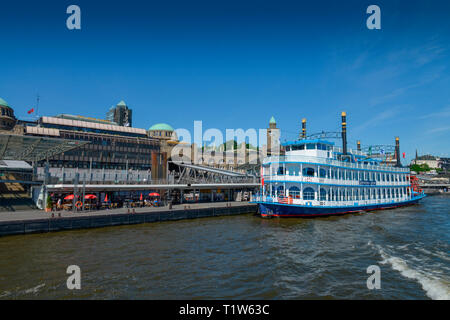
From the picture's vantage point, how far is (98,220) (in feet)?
105

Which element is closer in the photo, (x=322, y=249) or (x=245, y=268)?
(x=245, y=268)

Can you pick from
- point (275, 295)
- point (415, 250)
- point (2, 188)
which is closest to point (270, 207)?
point (415, 250)

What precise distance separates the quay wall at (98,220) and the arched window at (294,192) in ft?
36.2

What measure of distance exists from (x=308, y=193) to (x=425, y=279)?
25462 millimetres

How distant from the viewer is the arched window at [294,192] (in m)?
41.3

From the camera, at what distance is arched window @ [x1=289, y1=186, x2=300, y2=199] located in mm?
41259

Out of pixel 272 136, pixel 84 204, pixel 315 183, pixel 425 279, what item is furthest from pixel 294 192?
pixel 272 136

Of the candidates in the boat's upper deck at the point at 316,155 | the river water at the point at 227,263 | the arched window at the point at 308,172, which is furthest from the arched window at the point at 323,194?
the river water at the point at 227,263

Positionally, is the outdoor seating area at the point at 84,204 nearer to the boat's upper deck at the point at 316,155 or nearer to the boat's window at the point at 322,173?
the boat's upper deck at the point at 316,155

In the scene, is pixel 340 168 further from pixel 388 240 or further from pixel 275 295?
pixel 275 295

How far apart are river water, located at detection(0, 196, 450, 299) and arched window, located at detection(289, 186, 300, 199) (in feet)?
31.2

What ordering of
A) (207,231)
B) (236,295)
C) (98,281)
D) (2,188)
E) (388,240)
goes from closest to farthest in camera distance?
(236,295) → (98,281) → (388,240) → (207,231) → (2,188)
